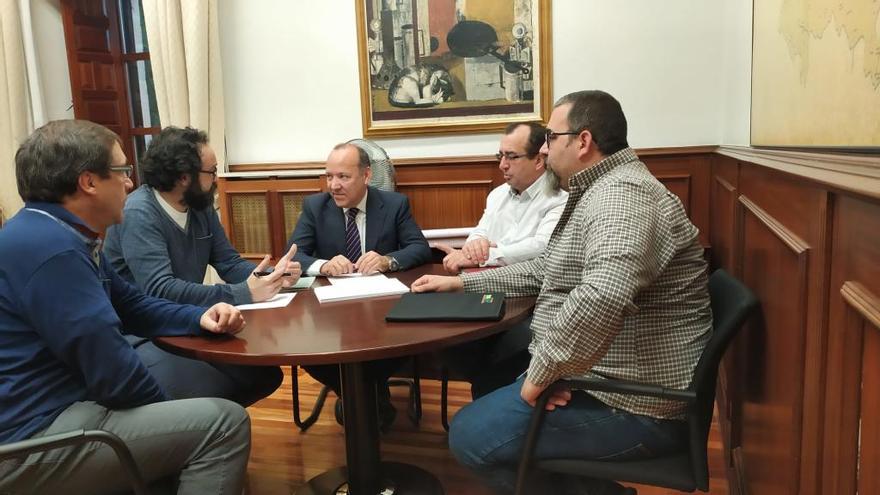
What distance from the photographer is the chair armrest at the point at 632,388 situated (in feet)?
4.39

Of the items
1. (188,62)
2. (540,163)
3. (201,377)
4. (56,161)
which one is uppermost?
(188,62)

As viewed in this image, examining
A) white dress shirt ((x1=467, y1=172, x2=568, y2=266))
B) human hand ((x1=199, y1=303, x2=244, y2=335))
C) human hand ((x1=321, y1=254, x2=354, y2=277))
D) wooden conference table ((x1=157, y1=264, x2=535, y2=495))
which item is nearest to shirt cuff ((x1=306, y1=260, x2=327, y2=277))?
human hand ((x1=321, y1=254, x2=354, y2=277))

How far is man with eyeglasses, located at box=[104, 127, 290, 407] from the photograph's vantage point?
1.98 m

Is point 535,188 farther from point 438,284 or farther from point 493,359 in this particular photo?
point 438,284

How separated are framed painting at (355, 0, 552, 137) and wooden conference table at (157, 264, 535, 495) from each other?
1947mm

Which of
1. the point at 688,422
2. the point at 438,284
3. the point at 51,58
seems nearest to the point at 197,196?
the point at 438,284

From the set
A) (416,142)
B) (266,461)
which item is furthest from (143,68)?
(266,461)

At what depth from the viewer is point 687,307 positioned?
1.53m

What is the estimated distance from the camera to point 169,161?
7.06 feet

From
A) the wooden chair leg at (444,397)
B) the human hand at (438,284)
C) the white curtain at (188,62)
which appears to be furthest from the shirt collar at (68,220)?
the white curtain at (188,62)

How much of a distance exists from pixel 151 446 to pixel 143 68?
12.9ft

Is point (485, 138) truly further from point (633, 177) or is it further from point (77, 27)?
point (77, 27)

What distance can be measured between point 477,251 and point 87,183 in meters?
1.35

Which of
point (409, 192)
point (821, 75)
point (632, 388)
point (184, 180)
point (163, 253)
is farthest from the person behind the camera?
point (409, 192)
